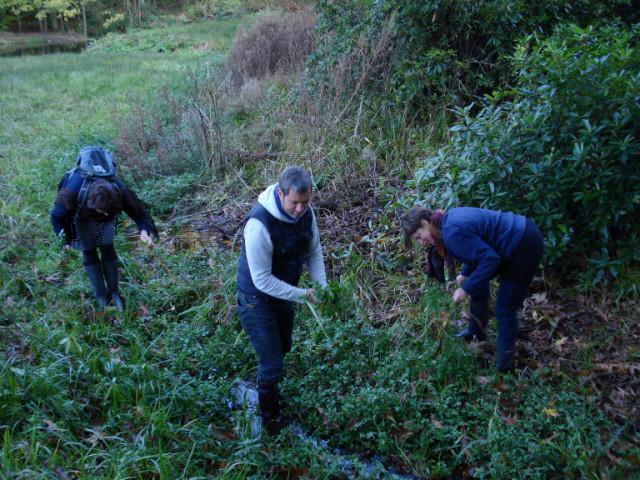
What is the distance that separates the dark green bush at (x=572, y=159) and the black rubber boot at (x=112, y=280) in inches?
131

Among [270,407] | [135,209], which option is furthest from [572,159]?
[135,209]

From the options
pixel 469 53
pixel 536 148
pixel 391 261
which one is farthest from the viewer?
pixel 469 53

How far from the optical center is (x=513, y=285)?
4.11 metres

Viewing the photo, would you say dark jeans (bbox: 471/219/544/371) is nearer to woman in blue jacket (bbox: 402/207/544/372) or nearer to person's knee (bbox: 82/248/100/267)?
woman in blue jacket (bbox: 402/207/544/372)

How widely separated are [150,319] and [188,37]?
2457 centimetres

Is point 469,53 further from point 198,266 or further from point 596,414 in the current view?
point 596,414

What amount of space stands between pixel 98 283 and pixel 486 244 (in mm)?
3719

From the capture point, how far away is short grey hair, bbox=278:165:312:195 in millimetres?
3389

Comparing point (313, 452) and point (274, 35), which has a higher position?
point (274, 35)

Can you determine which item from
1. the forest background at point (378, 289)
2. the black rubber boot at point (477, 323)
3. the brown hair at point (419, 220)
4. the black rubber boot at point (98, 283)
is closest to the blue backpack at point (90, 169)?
the black rubber boot at point (98, 283)

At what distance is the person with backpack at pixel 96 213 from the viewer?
16.0ft

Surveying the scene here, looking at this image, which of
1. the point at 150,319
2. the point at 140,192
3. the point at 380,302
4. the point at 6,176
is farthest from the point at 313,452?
the point at 6,176

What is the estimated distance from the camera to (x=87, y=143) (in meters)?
9.87

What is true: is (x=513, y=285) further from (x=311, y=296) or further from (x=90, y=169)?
(x=90, y=169)
